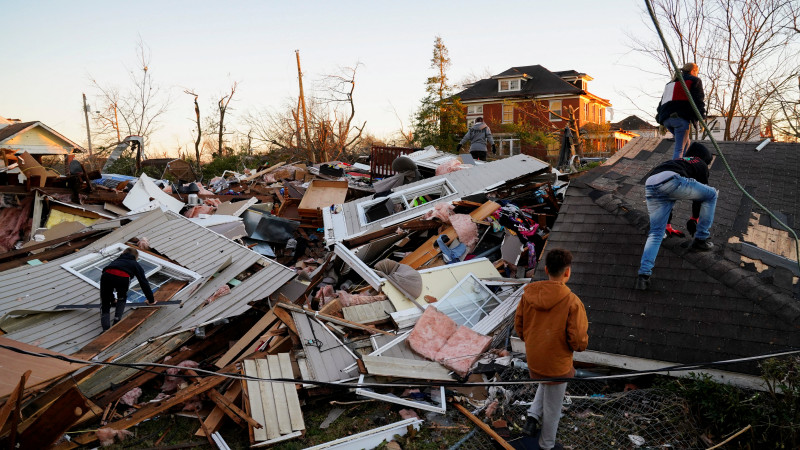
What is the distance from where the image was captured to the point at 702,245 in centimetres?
563

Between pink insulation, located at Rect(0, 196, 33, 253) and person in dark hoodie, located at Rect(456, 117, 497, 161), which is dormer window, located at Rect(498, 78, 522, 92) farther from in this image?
pink insulation, located at Rect(0, 196, 33, 253)

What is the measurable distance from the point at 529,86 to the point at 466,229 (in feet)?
111

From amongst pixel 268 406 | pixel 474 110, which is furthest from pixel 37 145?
pixel 474 110

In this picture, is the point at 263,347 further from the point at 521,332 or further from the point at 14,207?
the point at 14,207

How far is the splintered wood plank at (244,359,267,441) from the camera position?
4.96m

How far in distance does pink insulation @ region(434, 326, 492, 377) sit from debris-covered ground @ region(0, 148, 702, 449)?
2 cm

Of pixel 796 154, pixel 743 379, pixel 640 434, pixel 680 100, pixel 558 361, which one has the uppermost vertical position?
pixel 680 100

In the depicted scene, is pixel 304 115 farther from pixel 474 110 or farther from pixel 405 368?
pixel 405 368

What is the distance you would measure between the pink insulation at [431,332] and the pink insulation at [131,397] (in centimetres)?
357

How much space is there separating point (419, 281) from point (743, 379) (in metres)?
4.17

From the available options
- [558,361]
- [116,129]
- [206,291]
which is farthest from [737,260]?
[116,129]

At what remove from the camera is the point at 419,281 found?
736cm

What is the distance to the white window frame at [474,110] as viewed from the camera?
3969 cm

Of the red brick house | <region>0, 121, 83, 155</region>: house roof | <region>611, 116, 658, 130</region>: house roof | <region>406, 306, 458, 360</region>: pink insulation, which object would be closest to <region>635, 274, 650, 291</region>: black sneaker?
<region>406, 306, 458, 360</region>: pink insulation
